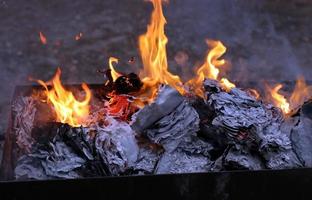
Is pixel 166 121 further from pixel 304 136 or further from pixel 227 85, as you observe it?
pixel 304 136

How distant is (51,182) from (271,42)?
11.2ft

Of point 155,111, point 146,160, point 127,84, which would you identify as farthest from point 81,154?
point 127,84

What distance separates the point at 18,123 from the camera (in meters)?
2.54

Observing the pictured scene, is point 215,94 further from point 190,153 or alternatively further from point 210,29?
point 210,29

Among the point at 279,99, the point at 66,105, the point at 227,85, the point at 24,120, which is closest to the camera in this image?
the point at 24,120

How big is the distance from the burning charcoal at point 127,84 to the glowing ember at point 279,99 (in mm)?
823

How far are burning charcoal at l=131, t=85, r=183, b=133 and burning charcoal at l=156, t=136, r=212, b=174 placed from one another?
17 cm

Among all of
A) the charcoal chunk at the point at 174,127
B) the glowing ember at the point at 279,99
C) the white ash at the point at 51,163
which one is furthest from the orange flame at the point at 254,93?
the white ash at the point at 51,163

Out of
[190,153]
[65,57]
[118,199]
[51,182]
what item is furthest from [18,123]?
[65,57]

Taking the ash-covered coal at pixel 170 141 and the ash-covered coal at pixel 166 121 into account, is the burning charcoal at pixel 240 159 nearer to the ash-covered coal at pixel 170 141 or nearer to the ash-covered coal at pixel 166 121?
the ash-covered coal at pixel 170 141

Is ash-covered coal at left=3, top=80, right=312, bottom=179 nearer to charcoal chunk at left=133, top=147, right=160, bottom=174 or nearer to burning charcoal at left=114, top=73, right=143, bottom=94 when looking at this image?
charcoal chunk at left=133, top=147, right=160, bottom=174

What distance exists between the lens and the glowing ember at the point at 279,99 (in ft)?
9.23

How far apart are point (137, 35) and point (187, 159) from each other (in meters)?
2.69

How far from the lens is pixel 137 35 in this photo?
191 inches
